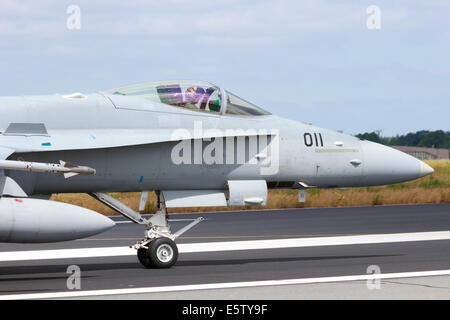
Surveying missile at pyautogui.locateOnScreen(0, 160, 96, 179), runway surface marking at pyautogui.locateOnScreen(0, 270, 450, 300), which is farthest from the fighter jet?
runway surface marking at pyautogui.locateOnScreen(0, 270, 450, 300)

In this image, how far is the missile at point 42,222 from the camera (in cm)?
A: 1327

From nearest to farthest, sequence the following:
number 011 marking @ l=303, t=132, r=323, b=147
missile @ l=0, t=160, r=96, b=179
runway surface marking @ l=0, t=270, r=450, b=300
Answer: runway surface marking @ l=0, t=270, r=450, b=300
missile @ l=0, t=160, r=96, b=179
number 011 marking @ l=303, t=132, r=323, b=147

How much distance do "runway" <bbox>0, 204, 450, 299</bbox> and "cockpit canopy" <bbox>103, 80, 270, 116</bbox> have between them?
2.95 m

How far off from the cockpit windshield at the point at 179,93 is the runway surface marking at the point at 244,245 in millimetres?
4666

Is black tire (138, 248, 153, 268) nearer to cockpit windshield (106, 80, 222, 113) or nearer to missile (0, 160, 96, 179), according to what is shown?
cockpit windshield (106, 80, 222, 113)

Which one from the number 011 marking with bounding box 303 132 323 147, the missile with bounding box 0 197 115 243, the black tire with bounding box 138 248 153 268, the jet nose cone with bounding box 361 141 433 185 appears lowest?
the black tire with bounding box 138 248 153 268

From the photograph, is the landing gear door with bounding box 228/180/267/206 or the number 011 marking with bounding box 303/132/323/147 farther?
the number 011 marking with bounding box 303/132/323/147

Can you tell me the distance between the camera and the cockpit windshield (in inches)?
642

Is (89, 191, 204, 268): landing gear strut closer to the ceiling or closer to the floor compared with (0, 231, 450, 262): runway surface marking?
closer to the ceiling

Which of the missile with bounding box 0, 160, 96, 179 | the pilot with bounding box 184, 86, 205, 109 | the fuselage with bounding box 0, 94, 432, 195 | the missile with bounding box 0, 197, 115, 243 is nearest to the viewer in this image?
the missile with bounding box 0, 160, 96, 179
